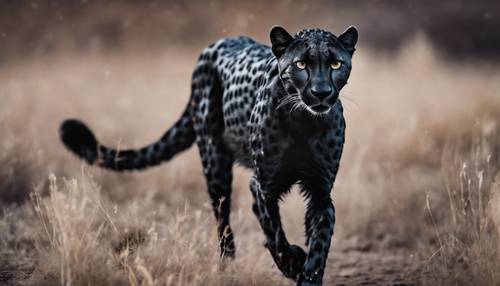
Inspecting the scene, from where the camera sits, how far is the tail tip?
4.64 m

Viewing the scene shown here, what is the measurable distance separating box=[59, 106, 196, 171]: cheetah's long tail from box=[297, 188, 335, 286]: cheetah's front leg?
1.47 m

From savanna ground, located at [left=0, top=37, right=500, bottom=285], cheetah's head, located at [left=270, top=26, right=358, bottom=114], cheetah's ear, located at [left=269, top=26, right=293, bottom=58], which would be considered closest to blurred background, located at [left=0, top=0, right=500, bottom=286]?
savanna ground, located at [left=0, top=37, right=500, bottom=285]

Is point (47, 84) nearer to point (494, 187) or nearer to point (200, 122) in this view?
point (200, 122)

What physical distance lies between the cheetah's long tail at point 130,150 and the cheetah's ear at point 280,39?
1.53 metres

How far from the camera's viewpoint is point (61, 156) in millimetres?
Answer: 6762

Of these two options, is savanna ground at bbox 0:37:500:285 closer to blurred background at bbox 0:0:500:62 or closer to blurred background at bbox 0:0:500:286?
blurred background at bbox 0:0:500:286

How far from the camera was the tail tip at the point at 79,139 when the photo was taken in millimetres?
4645

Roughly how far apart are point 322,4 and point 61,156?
990 centimetres

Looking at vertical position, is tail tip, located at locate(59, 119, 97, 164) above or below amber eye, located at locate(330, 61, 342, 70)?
below

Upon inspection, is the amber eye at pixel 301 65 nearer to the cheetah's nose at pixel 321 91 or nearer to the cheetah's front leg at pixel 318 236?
the cheetah's nose at pixel 321 91

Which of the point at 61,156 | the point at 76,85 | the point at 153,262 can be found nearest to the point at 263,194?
the point at 153,262

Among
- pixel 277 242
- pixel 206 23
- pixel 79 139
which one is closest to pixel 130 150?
pixel 79 139

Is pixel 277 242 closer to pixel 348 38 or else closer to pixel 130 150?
pixel 348 38

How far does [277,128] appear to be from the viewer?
3.59 metres
